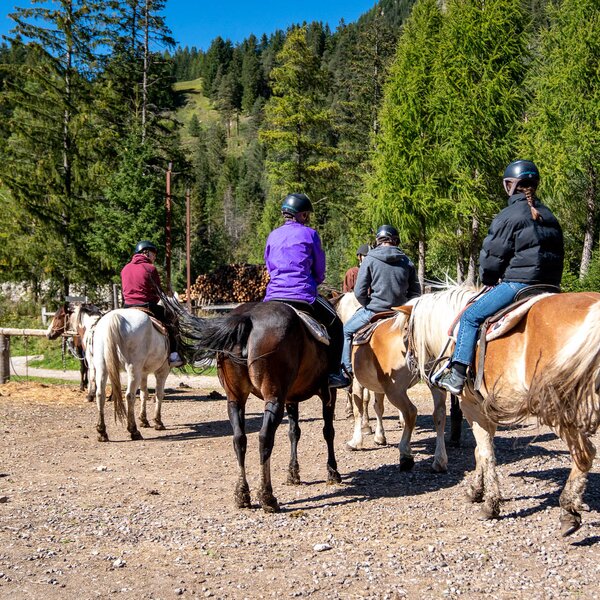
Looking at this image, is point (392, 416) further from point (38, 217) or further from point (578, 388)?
point (38, 217)

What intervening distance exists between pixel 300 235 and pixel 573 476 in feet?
10.8

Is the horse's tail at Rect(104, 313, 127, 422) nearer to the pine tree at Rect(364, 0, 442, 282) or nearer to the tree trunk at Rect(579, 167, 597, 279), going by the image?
the pine tree at Rect(364, 0, 442, 282)

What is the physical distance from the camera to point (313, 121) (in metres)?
39.9

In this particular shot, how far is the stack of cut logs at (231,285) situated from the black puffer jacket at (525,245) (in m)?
31.8

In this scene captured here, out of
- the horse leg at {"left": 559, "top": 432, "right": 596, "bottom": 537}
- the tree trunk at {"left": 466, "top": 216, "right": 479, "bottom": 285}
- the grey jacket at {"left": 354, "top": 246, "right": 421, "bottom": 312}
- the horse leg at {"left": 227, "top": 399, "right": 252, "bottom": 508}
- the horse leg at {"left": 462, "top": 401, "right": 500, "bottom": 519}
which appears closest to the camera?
the horse leg at {"left": 559, "top": 432, "right": 596, "bottom": 537}

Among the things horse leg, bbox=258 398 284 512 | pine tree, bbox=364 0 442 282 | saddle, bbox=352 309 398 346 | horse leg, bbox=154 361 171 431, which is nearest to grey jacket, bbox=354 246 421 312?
saddle, bbox=352 309 398 346

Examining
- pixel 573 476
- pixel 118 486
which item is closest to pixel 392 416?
pixel 118 486

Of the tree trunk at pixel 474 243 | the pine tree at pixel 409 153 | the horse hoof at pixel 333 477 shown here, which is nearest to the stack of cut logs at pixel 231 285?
the pine tree at pixel 409 153

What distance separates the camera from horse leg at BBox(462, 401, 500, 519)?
5.61 m

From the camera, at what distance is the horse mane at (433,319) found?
20.2 ft

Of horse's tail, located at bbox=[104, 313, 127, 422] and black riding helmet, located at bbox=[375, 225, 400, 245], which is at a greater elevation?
black riding helmet, located at bbox=[375, 225, 400, 245]

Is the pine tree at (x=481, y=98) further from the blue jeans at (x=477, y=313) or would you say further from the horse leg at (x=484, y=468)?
the blue jeans at (x=477, y=313)

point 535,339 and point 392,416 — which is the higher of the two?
point 535,339

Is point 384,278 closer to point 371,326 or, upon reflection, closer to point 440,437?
point 371,326
